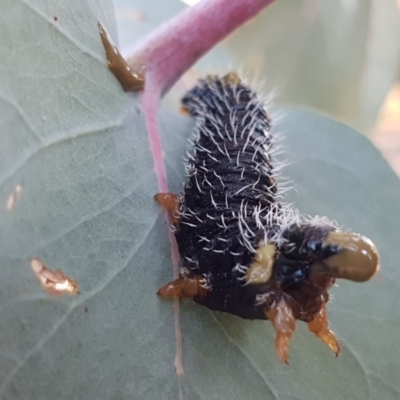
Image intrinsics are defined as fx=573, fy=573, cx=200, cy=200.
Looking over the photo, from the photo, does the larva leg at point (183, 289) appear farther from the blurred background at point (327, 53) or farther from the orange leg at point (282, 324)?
the blurred background at point (327, 53)

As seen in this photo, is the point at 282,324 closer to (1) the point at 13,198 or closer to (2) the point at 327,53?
(1) the point at 13,198

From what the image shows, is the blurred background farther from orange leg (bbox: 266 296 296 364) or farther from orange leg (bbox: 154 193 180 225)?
orange leg (bbox: 266 296 296 364)

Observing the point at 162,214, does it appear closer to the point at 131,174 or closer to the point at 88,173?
the point at 131,174

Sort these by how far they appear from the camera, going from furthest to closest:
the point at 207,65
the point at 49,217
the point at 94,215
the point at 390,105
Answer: the point at 390,105, the point at 207,65, the point at 94,215, the point at 49,217

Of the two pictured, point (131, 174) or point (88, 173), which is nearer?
point (88, 173)

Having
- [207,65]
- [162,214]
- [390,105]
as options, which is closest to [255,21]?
[207,65]

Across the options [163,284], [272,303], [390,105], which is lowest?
[390,105]

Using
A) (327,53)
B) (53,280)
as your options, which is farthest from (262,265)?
(327,53)
